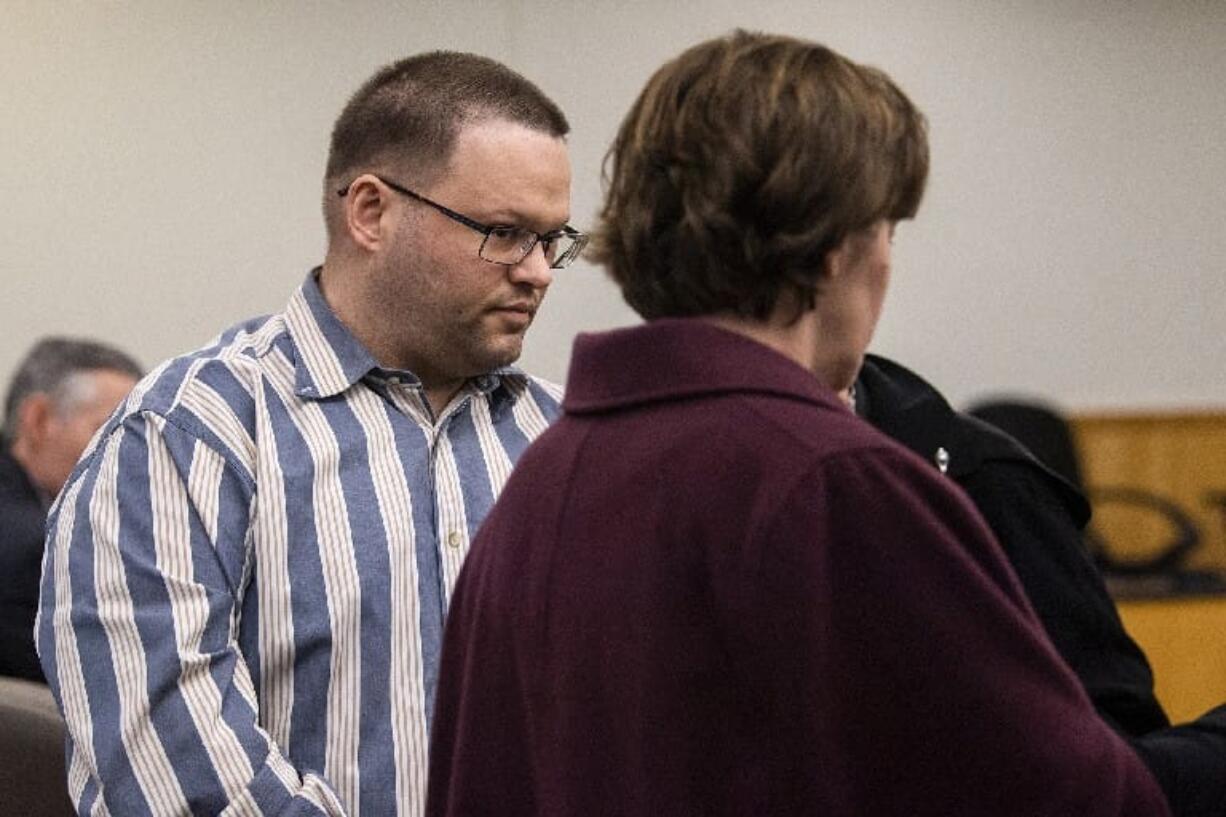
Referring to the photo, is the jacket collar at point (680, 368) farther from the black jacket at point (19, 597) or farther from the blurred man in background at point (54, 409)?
the blurred man in background at point (54, 409)

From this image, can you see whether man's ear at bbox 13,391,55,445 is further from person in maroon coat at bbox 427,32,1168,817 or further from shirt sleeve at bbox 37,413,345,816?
person in maroon coat at bbox 427,32,1168,817

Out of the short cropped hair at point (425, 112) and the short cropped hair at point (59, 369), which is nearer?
the short cropped hair at point (425, 112)

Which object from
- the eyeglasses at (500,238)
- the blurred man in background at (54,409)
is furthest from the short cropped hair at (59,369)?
the eyeglasses at (500,238)

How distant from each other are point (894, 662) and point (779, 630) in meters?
0.08

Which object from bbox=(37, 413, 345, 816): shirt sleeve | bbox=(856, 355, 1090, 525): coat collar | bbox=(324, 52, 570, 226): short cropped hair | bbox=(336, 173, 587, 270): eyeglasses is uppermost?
bbox=(324, 52, 570, 226): short cropped hair

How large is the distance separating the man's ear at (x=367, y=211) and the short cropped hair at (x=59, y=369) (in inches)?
77.8

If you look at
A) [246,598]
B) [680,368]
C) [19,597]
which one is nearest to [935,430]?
[680,368]

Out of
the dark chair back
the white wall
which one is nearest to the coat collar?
the dark chair back

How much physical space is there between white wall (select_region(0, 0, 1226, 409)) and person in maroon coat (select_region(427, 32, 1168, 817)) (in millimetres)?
4593

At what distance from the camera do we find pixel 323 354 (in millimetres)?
1938

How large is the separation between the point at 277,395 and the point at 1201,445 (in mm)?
5286

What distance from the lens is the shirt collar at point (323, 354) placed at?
1914 mm

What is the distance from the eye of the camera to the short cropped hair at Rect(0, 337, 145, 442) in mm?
3812

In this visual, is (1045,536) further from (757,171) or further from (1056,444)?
(1056,444)
